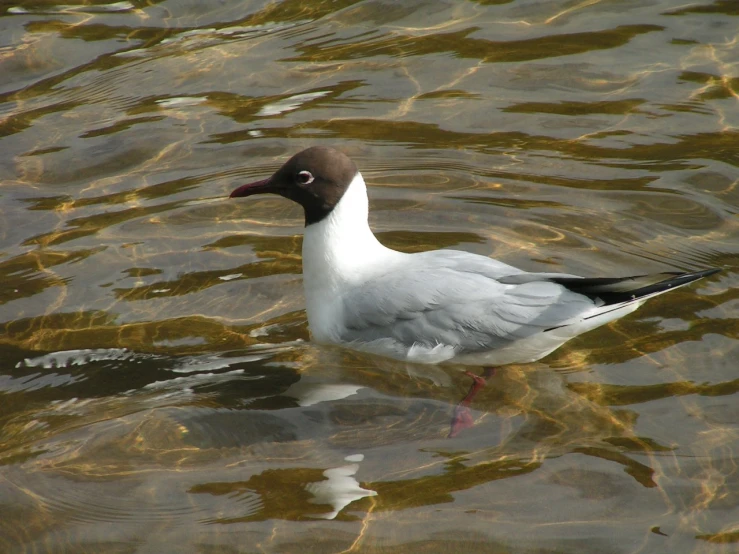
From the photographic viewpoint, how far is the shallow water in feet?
14.2

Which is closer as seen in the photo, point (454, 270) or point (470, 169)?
point (454, 270)

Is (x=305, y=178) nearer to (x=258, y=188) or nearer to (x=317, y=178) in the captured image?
(x=317, y=178)

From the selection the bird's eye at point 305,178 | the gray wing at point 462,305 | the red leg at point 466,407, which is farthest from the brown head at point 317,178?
the red leg at point 466,407

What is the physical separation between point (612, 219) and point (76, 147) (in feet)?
13.4

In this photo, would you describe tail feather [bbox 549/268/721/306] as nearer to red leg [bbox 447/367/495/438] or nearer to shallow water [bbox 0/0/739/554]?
shallow water [bbox 0/0/739/554]

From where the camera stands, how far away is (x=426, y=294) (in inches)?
197

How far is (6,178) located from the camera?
7355 mm

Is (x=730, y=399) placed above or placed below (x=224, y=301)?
below

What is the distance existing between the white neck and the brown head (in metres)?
0.05

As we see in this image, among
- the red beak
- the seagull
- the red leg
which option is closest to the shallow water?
the red leg

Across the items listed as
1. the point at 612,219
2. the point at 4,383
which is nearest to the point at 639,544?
the point at 612,219

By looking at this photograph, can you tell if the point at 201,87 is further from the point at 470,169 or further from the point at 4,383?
the point at 4,383

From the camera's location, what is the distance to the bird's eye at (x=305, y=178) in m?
5.34

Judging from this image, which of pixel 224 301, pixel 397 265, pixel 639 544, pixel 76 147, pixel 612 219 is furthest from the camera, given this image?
pixel 76 147
